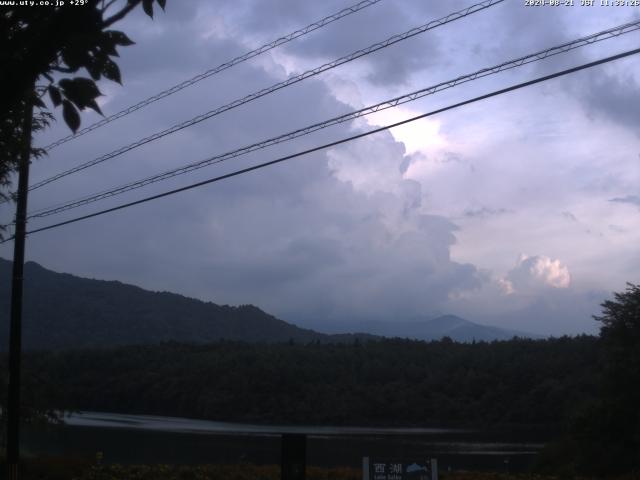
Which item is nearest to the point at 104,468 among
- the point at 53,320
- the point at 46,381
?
the point at 46,381

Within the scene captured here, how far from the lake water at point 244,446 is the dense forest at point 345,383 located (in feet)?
33.1

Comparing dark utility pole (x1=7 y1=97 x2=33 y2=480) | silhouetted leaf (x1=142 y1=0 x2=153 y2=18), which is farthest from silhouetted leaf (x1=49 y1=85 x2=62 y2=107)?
dark utility pole (x1=7 y1=97 x2=33 y2=480)

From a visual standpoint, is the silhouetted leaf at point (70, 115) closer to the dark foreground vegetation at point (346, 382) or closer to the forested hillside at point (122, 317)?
the dark foreground vegetation at point (346, 382)

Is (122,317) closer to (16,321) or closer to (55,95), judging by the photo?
(16,321)

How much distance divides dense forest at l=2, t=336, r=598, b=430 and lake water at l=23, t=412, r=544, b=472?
397 inches

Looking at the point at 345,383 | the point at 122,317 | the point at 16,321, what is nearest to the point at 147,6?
the point at 16,321

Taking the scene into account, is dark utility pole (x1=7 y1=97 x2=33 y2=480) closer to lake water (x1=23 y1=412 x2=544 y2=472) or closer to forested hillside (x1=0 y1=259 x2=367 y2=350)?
lake water (x1=23 y1=412 x2=544 y2=472)

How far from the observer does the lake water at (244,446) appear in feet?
98.1

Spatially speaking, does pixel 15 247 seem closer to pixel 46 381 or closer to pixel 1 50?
pixel 46 381

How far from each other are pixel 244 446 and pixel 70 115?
3302 cm

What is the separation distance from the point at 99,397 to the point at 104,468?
49.4m

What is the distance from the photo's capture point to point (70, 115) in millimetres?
4711

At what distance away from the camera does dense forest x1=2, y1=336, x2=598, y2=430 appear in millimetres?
59250

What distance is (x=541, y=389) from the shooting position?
5644 cm
